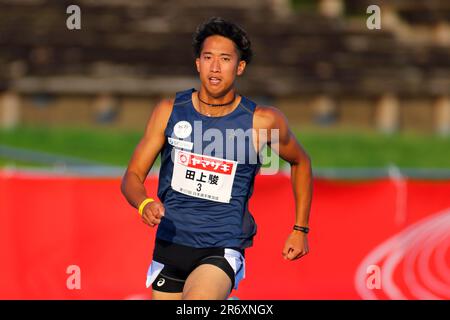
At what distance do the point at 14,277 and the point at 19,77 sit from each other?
18963mm

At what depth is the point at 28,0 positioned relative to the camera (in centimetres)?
3334

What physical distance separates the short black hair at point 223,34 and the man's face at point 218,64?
35 millimetres

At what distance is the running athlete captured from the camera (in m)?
→ 7.47

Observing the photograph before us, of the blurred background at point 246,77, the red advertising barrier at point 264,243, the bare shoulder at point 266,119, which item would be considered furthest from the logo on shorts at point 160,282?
the blurred background at point 246,77

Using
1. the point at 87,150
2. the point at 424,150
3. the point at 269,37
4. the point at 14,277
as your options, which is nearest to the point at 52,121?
the point at 87,150

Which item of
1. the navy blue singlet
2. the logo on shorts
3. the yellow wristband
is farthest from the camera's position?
the logo on shorts

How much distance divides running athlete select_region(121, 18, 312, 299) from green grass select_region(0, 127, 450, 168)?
17.7 metres

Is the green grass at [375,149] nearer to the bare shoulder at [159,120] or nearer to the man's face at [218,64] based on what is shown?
the bare shoulder at [159,120]

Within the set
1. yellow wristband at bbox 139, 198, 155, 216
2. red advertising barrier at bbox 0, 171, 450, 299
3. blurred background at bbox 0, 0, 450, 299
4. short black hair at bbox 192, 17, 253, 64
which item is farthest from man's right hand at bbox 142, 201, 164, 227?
blurred background at bbox 0, 0, 450, 299

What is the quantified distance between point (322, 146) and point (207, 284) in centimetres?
2046

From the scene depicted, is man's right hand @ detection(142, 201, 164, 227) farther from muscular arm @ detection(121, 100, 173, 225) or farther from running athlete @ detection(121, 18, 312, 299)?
muscular arm @ detection(121, 100, 173, 225)

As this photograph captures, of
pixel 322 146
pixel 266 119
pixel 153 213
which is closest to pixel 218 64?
pixel 266 119

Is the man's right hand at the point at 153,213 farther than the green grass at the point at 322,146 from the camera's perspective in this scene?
No

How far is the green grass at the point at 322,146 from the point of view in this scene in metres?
26.2
